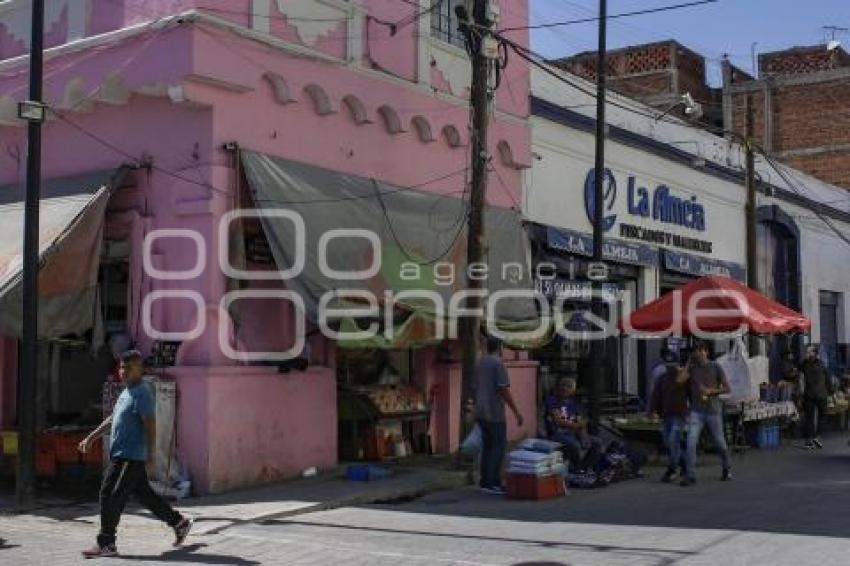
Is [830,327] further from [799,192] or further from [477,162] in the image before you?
[477,162]

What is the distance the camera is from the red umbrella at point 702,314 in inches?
653

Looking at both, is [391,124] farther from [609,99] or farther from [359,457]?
[609,99]

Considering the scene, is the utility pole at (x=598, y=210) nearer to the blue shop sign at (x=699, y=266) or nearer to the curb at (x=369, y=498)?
the curb at (x=369, y=498)

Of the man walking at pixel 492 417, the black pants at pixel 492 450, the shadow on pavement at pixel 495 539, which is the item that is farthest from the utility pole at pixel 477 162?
the shadow on pavement at pixel 495 539

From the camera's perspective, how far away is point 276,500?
450 inches

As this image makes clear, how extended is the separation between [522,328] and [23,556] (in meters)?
8.46

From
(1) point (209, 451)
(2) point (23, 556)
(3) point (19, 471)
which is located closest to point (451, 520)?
(1) point (209, 451)

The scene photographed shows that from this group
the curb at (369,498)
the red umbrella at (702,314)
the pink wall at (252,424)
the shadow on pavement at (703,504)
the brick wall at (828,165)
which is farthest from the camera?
the brick wall at (828,165)

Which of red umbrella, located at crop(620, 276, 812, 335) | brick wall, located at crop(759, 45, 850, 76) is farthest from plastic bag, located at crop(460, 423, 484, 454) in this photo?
brick wall, located at crop(759, 45, 850, 76)

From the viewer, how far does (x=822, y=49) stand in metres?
38.4

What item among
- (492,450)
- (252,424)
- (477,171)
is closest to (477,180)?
(477,171)

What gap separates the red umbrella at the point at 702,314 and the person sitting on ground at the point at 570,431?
4.06 m

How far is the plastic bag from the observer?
41.9ft

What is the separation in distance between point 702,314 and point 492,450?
18.9 feet
